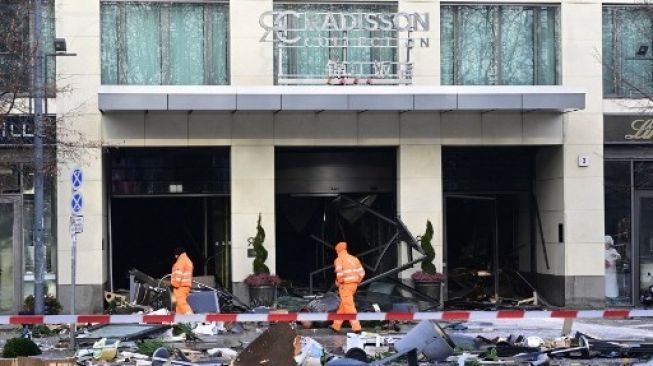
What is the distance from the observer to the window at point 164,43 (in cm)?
2839

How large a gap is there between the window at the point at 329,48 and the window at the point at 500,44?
4.90 feet

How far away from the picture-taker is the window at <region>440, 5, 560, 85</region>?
29.4 metres

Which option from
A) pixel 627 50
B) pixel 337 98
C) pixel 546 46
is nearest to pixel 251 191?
pixel 337 98

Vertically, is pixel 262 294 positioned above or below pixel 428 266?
below

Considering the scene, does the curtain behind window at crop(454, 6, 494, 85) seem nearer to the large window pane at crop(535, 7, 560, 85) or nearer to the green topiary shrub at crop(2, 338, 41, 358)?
the large window pane at crop(535, 7, 560, 85)

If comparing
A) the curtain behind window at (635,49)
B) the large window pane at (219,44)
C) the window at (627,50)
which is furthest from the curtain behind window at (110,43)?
the curtain behind window at (635,49)

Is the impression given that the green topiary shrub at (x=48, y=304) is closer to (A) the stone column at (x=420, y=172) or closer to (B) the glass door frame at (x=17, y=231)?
(B) the glass door frame at (x=17, y=231)

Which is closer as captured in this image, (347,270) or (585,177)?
(347,270)

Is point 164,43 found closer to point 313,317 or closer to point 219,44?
point 219,44

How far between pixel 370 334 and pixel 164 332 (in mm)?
3682

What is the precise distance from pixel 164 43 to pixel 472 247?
31.7 ft

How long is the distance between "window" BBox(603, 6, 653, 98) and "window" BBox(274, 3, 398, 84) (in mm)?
5079

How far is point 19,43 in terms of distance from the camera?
25.6 meters

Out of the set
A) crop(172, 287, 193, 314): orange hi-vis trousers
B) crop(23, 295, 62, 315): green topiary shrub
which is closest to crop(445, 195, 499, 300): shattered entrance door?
crop(172, 287, 193, 314): orange hi-vis trousers
